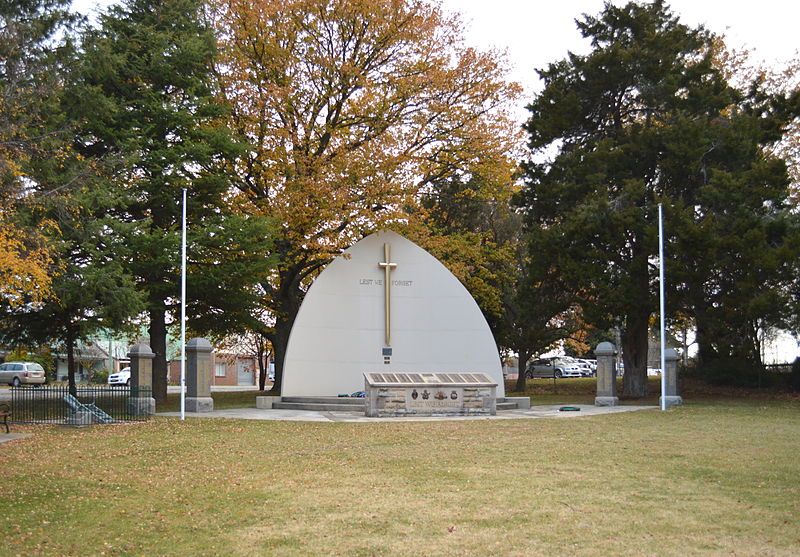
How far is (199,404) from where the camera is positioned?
76.1 ft

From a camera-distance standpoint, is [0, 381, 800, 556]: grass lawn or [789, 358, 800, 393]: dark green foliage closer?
[0, 381, 800, 556]: grass lawn

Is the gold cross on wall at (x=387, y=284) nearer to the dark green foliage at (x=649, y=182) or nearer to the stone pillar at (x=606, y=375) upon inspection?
the dark green foliage at (x=649, y=182)

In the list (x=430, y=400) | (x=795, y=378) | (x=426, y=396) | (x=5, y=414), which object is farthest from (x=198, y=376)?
(x=795, y=378)

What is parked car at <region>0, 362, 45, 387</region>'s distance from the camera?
167ft

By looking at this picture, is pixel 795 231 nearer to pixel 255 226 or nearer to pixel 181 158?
pixel 255 226

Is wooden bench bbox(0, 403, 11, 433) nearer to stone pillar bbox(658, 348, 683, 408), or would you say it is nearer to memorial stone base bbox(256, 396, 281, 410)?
memorial stone base bbox(256, 396, 281, 410)

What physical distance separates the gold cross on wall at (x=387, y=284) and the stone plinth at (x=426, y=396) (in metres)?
4.12

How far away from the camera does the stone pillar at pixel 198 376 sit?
23.2 meters

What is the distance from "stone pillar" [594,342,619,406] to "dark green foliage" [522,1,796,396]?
2424mm

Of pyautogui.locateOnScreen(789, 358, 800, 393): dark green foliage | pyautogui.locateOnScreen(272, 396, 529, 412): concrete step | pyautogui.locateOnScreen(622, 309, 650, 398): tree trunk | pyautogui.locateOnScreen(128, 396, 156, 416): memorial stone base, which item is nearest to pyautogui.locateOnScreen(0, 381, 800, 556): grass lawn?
pyautogui.locateOnScreen(128, 396, 156, 416): memorial stone base

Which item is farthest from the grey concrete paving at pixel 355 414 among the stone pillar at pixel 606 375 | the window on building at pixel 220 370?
the window on building at pixel 220 370

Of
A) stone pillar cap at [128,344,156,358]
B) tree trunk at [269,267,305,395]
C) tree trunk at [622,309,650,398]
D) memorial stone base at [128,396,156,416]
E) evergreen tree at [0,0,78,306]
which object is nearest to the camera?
evergreen tree at [0,0,78,306]

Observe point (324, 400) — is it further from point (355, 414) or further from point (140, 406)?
point (140, 406)

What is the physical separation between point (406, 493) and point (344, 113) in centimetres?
2180
